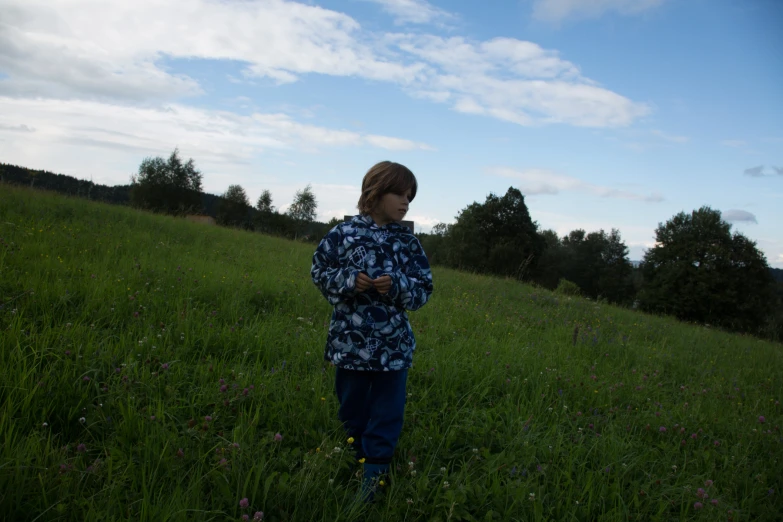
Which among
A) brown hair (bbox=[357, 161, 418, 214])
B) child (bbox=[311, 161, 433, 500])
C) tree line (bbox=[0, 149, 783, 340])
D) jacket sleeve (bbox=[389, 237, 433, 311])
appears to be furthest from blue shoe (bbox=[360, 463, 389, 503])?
tree line (bbox=[0, 149, 783, 340])

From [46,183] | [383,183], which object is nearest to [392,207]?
[383,183]

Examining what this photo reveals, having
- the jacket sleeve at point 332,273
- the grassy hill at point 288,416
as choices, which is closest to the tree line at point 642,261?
the grassy hill at point 288,416

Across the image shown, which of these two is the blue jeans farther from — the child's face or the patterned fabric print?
the child's face

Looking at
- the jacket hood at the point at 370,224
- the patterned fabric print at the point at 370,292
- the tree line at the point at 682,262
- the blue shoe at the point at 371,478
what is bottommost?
the blue shoe at the point at 371,478

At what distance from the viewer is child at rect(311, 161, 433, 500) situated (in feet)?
7.55

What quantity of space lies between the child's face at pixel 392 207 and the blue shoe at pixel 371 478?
1381mm

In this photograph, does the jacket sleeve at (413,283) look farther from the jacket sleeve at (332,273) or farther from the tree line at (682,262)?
the tree line at (682,262)

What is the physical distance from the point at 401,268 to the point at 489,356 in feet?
7.94

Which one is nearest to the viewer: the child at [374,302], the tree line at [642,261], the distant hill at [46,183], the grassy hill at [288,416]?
the grassy hill at [288,416]

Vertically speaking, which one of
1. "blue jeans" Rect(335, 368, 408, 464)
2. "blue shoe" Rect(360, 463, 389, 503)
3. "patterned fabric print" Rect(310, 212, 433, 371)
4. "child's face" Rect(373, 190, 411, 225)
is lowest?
"blue shoe" Rect(360, 463, 389, 503)

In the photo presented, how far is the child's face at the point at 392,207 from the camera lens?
2.44 metres

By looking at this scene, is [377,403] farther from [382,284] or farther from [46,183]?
[46,183]

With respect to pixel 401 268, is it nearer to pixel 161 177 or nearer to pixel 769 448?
pixel 769 448

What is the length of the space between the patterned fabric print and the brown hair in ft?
0.35
